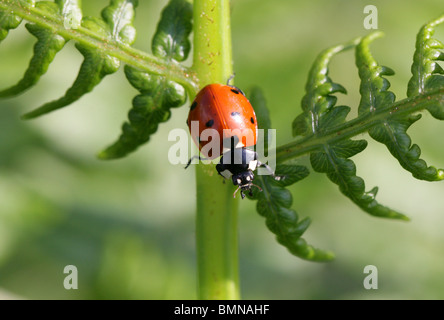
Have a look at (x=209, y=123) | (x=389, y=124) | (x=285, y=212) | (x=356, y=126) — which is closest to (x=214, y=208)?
(x=285, y=212)

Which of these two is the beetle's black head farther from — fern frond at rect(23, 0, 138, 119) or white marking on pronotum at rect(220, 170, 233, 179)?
fern frond at rect(23, 0, 138, 119)

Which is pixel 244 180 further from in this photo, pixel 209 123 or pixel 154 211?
pixel 154 211

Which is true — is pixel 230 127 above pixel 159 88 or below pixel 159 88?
below

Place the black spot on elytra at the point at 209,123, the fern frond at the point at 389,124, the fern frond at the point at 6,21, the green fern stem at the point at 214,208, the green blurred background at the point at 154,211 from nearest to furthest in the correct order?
1. the fern frond at the point at 389,124
2. the fern frond at the point at 6,21
3. the green fern stem at the point at 214,208
4. the black spot on elytra at the point at 209,123
5. the green blurred background at the point at 154,211

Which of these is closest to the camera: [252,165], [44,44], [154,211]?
[44,44]

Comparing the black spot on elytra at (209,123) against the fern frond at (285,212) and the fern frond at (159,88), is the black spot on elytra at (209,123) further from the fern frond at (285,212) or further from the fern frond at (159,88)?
the fern frond at (285,212)

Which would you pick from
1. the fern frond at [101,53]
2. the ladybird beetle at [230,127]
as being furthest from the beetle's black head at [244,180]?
the fern frond at [101,53]
